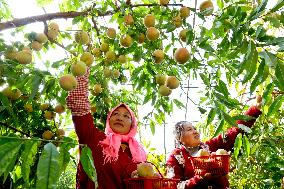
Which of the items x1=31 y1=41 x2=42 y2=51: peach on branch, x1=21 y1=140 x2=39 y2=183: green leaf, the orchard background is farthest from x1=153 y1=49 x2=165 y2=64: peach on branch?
x1=21 y1=140 x2=39 y2=183: green leaf

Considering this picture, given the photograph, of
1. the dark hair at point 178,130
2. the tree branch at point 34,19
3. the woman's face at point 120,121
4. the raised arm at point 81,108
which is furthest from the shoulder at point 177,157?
the tree branch at point 34,19

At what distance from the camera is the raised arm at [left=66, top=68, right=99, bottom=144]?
191cm

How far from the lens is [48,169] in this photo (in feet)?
2.95

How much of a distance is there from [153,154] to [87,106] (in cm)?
177

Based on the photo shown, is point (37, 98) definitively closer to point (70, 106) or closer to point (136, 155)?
point (70, 106)

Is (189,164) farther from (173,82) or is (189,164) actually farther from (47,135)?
(47,135)

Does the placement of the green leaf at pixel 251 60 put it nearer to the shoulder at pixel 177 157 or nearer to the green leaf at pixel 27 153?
the green leaf at pixel 27 153

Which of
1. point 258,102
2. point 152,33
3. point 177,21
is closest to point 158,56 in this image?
point 152,33

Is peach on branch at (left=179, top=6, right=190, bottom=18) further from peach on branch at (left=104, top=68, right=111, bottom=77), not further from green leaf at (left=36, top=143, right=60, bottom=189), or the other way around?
green leaf at (left=36, top=143, right=60, bottom=189)

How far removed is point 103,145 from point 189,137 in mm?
730

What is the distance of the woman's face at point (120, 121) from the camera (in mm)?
2248

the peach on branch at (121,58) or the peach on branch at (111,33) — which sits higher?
the peach on branch at (111,33)

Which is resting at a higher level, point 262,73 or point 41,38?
point 41,38

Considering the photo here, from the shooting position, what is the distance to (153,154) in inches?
140
